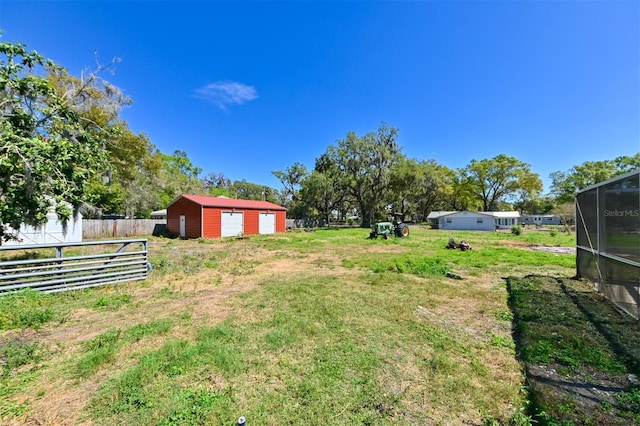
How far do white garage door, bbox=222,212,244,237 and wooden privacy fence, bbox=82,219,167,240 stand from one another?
617cm

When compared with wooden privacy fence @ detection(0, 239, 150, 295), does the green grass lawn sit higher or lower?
lower

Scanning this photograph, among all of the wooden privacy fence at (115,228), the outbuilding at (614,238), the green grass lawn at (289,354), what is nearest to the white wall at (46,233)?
the wooden privacy fence at (115,228)

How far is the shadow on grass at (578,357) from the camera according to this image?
2307 millimetres

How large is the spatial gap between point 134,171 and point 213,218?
1082 centimetres

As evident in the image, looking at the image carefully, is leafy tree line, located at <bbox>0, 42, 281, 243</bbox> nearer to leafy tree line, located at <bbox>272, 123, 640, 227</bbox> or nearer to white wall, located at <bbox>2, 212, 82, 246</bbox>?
white wall, located at <bbox>2, 212, 82, 246</bbox>

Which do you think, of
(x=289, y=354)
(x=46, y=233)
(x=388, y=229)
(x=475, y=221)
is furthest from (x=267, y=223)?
(x=475, y=221)

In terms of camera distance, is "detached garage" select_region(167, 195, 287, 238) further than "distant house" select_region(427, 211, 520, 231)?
No

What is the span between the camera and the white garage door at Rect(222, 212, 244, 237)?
2011cm

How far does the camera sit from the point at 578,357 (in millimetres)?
3166

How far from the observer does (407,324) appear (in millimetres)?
4109

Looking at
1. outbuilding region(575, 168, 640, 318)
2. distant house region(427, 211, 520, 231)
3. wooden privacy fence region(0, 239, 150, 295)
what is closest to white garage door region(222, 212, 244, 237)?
wooden privacy fence region(0, 239, 150, 295)

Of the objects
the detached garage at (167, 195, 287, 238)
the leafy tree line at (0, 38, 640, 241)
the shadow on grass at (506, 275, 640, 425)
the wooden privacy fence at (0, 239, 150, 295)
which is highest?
the leafy tree line at (0, 38, 640, 241)

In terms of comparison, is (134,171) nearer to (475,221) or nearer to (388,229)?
(388,229)

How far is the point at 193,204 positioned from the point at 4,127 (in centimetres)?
1356
